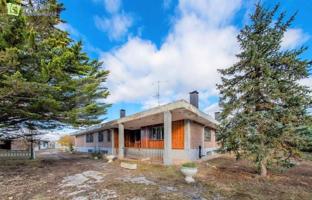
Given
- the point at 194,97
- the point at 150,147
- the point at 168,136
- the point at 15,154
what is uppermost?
the point at 194,97

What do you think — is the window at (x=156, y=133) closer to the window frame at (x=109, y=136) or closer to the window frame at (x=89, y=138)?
the window frame at (x=109, y=136)

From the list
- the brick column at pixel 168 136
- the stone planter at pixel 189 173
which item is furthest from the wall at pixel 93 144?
the stone planter at pixel 189 173

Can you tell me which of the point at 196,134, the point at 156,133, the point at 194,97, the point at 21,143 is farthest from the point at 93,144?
the point at 194,97

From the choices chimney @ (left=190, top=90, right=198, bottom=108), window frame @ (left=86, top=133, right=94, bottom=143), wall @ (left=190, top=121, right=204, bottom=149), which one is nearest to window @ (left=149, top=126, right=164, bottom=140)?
wall @ (left=190, top=121, right=204, bottom=149)

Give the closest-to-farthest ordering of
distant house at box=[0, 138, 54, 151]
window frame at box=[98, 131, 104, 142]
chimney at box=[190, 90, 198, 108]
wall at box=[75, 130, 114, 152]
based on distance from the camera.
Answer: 1. distant house at box=[0, 138, 54, 151]
2. chimney at box=[190, 90, 198, 108]
3. wall at box=[75, 130, 114, 152]
4. window frame at box=[98, 131, 104, 142]

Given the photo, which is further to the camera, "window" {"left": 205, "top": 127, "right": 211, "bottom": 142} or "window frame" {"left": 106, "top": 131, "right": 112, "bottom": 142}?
"window frame" {"left": 106, "top": 131, "right": 112, "bottom": 142}

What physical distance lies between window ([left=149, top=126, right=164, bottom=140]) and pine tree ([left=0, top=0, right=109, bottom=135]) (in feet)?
17.5

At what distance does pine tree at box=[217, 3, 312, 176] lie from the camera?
7027 mm

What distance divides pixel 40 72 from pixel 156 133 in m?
9.31

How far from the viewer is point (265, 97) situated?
752cm

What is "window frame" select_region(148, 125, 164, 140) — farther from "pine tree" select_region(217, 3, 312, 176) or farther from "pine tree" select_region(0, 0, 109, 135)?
"pine tree" select_region(217, 3, 312, 176)

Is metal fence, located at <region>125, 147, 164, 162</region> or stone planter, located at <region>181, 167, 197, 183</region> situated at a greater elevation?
stone planter, located at <region>181, 167, 197, 183</region>

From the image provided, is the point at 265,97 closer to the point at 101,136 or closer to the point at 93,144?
the point at 101,136

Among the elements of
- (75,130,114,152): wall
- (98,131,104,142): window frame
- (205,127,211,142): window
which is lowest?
(75,130,114,152): wall
